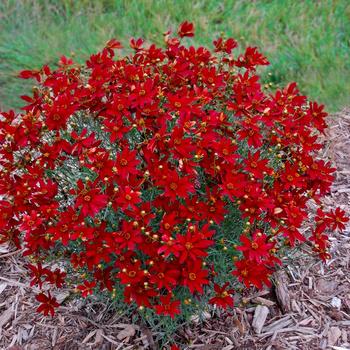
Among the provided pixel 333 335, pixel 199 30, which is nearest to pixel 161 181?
pixel 333 335

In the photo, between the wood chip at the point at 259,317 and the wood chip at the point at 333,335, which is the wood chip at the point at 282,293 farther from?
the wood chip at the point at 333,335

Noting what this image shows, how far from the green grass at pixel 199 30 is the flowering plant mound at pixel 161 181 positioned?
2.73 metres

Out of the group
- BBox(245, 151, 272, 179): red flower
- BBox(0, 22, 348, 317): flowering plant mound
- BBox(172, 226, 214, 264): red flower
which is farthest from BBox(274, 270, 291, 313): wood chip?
BBox(172, 226, 214, 264): red flower

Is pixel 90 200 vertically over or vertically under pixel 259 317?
→ over

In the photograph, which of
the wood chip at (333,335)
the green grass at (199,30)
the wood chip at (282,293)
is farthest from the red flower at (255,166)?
the green grass at (199,30)

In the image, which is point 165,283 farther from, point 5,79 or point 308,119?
point 5,79

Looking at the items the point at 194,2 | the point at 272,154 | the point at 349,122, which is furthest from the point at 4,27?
the point at 272,154

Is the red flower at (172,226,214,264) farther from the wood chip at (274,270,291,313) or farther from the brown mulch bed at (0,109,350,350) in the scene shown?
the wood chip at (274,270,291,313)

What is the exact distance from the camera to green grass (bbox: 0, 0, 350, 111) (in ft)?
17.4

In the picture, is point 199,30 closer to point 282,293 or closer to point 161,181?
point 282,293

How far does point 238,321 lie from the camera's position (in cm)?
293

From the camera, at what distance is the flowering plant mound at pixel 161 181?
2109 millimetres

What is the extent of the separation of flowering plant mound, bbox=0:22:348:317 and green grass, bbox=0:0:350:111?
108 inches

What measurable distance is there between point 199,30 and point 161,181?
413 cm
